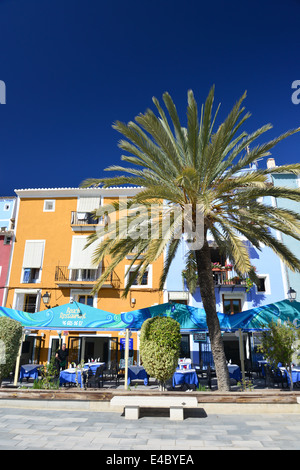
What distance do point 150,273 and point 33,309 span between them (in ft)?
26.5

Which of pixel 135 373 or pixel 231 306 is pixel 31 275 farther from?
pixel 231 306

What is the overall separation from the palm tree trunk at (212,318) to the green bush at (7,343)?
5.69m

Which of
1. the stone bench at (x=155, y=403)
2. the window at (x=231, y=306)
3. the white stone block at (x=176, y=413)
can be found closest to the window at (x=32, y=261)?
the window at (x=231, y=306)

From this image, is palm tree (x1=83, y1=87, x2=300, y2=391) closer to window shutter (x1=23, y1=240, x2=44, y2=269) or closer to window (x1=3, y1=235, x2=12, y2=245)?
window shutter (x1=23, y1=240, x2=44, y2=269)

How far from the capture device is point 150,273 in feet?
68.4

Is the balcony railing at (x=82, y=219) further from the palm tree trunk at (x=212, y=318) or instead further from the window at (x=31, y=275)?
the palm tree trunk at (x=212, y=318)

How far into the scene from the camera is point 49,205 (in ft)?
77.0

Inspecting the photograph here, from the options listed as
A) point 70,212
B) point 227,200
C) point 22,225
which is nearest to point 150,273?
point 70,212

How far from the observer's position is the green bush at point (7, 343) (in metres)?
9.01

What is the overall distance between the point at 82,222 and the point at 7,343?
14075mm

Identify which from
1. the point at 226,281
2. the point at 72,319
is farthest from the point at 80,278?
the point at 72,319
